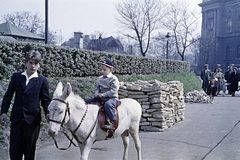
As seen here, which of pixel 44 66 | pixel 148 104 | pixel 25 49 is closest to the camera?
pixel 148 104

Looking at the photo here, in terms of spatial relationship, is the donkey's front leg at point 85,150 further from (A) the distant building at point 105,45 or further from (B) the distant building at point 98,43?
(A) the distant building at point 105,45

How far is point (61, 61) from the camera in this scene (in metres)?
12.1

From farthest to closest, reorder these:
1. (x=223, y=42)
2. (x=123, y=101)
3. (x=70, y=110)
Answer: (x=223, y=42) → (x=123, y=101) → (x=70, y=110)

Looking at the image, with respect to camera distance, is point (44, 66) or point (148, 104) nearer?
point (148, 104)

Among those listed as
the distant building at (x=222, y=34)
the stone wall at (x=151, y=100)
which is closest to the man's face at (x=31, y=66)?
the stone wall at (x=151, y=100)

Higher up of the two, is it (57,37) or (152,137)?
(57,37)

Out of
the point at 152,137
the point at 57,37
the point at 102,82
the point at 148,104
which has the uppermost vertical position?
the point at 57,37

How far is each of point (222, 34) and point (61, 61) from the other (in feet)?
218

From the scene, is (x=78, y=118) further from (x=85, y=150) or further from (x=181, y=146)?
(x=181, y=146)

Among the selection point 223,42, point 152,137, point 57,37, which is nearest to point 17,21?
point 57,37

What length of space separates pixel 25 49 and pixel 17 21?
155 ft

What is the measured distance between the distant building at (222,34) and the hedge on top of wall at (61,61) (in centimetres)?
5310

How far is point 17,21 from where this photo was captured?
5419 cm

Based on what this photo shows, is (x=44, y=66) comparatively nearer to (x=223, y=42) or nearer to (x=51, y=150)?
(x=51, y=150)
